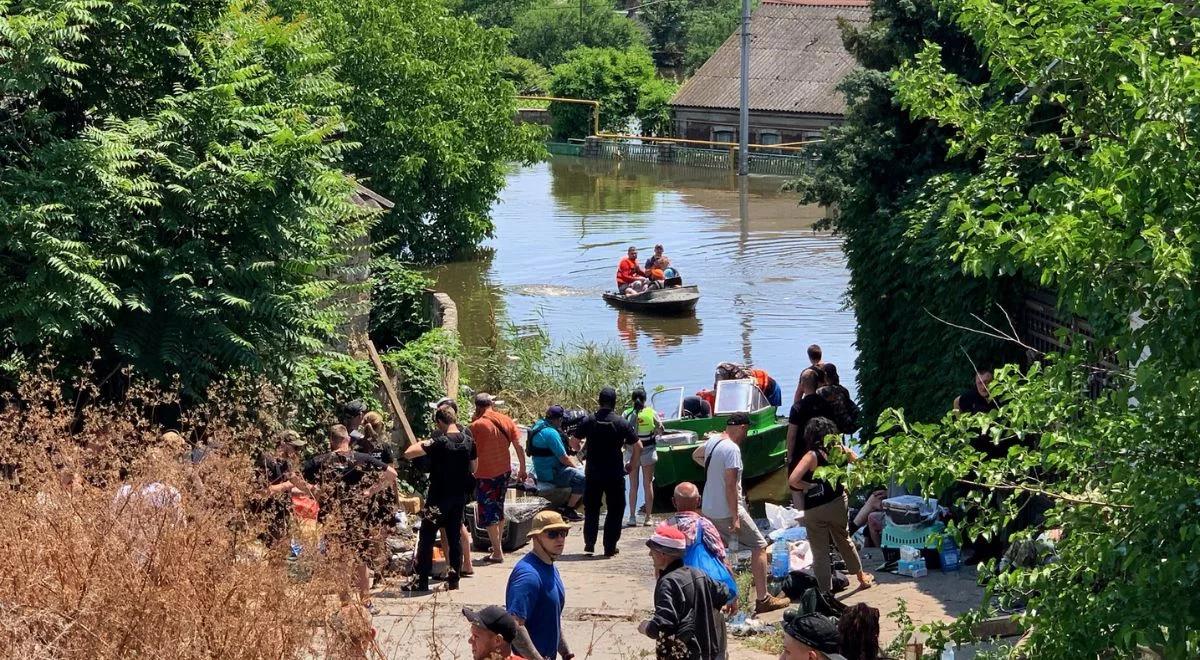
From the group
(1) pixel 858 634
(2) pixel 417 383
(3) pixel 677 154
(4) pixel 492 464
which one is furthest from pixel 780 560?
(3) pixel 677 154

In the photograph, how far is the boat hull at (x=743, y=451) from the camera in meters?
16.1

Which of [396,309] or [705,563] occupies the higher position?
[705,563]

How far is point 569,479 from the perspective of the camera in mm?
15242

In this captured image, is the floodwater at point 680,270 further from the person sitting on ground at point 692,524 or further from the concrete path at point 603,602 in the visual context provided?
the person sitting on ground at point 692,524

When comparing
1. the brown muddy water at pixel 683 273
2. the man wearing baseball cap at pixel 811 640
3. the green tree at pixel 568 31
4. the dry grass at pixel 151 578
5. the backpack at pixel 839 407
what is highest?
the green tree at pixel 568 31

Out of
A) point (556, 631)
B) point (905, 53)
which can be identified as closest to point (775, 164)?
point (905, 53)

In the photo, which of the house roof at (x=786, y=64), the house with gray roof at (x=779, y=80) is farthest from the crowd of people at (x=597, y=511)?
the house roof at (x=786, y=64)

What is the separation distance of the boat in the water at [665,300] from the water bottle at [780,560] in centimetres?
2161

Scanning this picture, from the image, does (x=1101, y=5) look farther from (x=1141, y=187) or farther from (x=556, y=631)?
(x=556, y=631)

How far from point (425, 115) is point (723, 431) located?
85.2 feet

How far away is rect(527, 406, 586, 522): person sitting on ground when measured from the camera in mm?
15109

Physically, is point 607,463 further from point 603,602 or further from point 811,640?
point 811,640

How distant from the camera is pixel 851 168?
17719 mm

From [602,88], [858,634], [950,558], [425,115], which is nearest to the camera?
[858,634]
